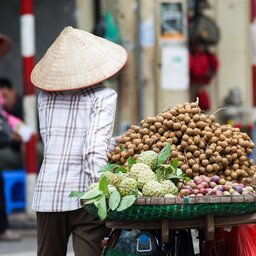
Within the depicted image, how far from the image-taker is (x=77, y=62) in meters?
5.73

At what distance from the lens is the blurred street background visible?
11375 millimetres

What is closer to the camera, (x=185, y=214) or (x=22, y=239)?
(x=185, y=214)

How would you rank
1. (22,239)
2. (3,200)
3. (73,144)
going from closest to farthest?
(73,144) < (3,200) < (22,239)

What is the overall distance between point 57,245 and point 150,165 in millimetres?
832

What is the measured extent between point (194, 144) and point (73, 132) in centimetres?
71

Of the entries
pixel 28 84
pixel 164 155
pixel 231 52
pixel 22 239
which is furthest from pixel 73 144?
pixel 231 52

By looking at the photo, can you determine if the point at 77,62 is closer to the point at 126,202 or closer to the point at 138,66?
the point at 126,202

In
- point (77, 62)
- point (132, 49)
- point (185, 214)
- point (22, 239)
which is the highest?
point (132, 49)

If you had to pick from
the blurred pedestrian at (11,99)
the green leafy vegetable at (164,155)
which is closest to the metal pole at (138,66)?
the blurred pedestrian at (11,99)

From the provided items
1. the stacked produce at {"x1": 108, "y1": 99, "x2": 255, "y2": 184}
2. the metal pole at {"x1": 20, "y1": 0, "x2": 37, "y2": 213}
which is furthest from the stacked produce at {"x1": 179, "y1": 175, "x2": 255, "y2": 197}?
the metal pole at {"x1": 20, "y1": 0, "x2": 37, "y2": 213}

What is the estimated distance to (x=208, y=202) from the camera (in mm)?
4887

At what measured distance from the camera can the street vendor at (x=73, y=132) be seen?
5516mm

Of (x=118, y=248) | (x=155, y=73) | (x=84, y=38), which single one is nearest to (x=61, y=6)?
(x=155, y=73)

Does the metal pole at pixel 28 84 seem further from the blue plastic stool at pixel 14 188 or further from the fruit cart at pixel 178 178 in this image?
the fruit cart at pixel 178 178
